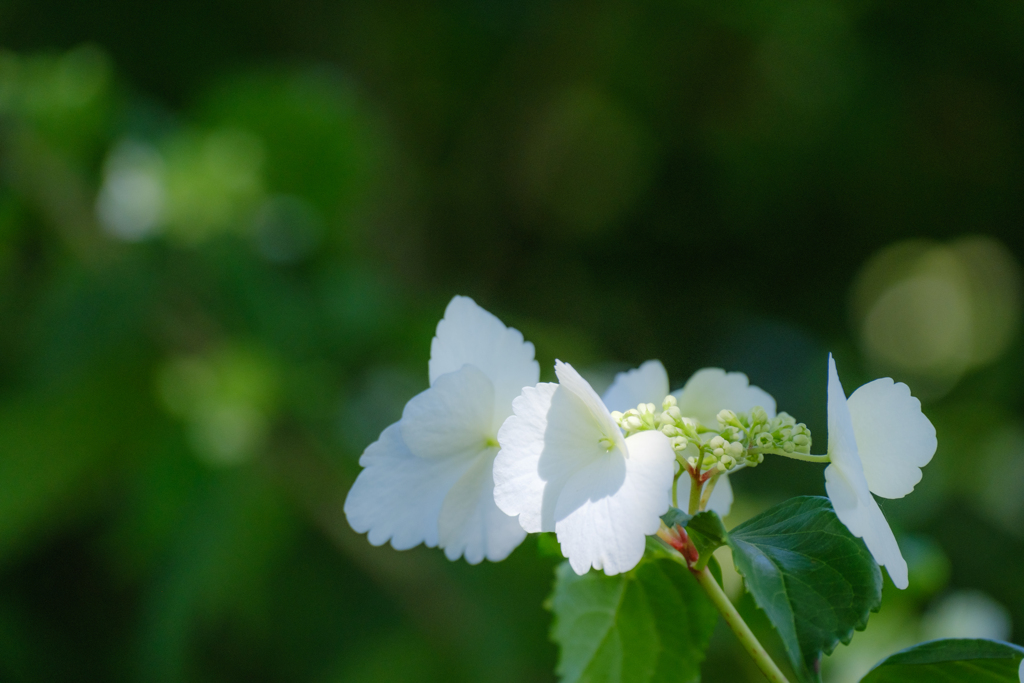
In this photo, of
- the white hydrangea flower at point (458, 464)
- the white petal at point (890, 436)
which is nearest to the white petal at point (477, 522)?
the white hydrangea flower at point (458, 464)

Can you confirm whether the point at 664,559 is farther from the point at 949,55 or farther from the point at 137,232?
the point at 949,55

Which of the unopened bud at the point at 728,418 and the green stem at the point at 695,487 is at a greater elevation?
the unopened bud at the point at 728,418

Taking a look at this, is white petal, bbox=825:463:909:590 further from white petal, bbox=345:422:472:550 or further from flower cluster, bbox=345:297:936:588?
white petal, bbox=345:422:472:550

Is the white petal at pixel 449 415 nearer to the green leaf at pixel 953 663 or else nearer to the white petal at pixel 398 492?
the white petal at pixel 398 492

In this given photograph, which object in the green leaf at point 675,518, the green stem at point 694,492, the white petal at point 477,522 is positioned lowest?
the white petal at point 477,522

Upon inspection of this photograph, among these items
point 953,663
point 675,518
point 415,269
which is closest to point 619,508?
point 675,518

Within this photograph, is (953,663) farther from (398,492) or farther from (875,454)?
→ (398,492)

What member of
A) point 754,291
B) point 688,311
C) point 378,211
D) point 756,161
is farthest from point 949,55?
point 378,211
